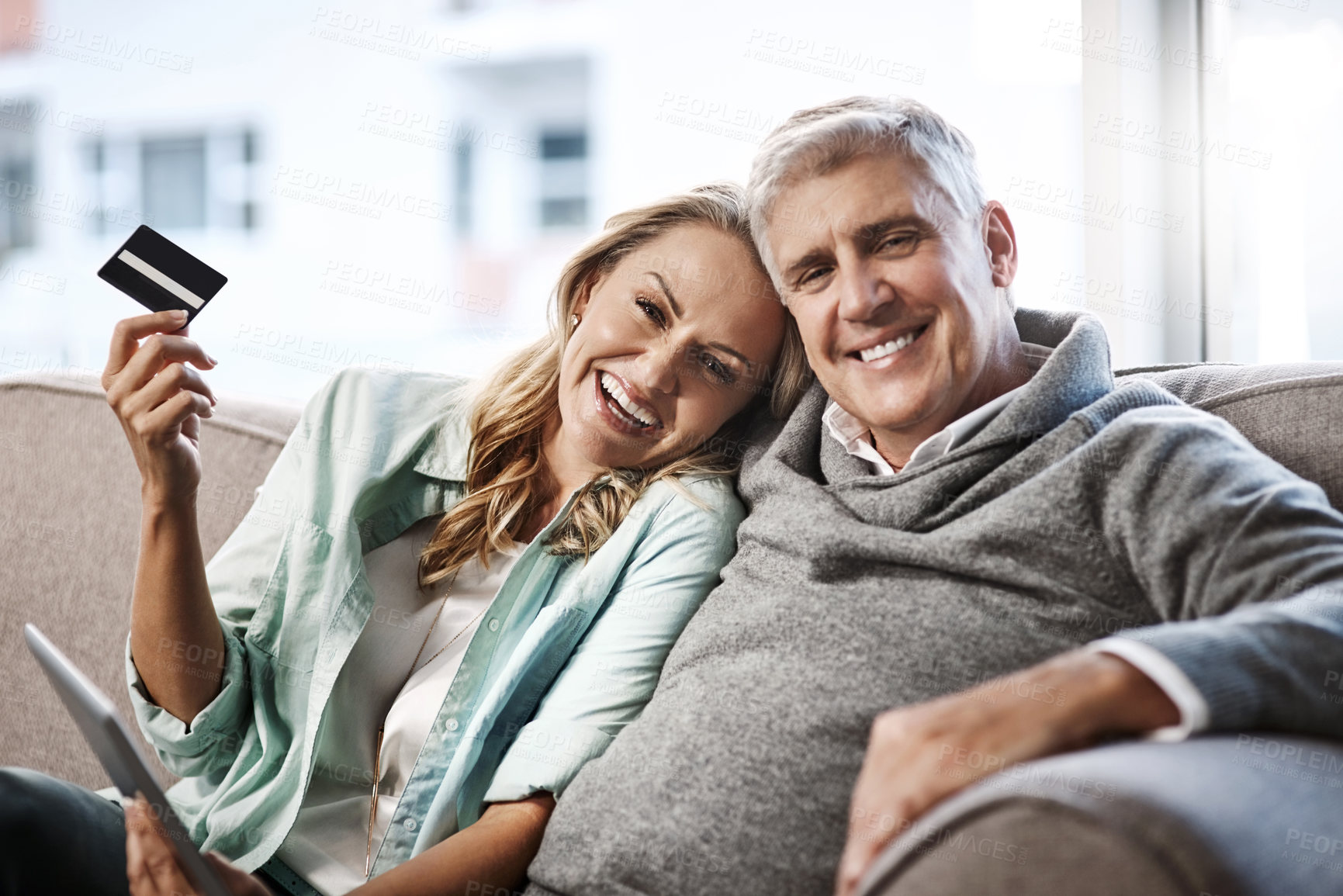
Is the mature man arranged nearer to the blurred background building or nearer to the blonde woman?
the blonde woman

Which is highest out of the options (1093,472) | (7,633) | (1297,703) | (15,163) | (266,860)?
(15,163)

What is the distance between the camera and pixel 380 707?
129 centimetres

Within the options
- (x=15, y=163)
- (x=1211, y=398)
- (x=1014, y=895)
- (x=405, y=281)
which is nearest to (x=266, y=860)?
(x=1014, y=895)

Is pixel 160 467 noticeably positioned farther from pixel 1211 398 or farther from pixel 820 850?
pixel 1211 398

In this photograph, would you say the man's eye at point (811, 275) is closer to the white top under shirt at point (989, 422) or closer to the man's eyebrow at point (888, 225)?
the man's eyebrow at point (888, 225)

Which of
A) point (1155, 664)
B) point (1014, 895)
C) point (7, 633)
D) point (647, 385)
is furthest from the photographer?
point (7, 633)

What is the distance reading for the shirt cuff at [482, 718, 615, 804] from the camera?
1100mm

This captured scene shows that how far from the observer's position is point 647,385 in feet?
4.20

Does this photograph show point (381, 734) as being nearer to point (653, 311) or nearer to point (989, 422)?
point (653, 311)

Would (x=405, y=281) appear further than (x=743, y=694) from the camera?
Yes

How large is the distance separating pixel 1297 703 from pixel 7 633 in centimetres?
169

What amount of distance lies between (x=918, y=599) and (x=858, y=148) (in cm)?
51

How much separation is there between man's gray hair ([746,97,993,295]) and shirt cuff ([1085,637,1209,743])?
2.02 feet

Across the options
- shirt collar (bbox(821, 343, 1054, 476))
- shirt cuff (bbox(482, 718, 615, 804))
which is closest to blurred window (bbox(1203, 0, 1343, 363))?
shirt collar (bbox(821, 343, 1054, 476))
